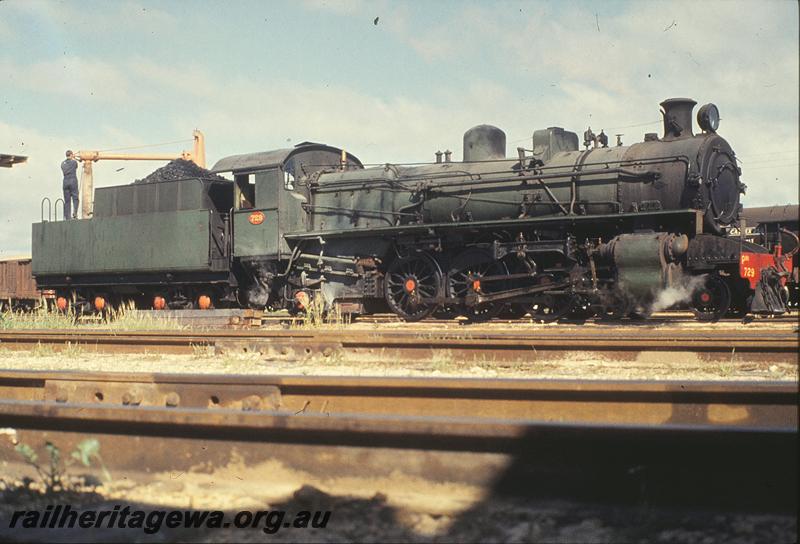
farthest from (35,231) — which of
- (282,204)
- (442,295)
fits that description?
(442,295)

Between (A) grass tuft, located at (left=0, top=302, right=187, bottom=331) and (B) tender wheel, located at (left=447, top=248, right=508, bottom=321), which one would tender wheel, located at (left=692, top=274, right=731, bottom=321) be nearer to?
(B) tender wheel, located at (left=447, top=248, right=508, bottom=321)

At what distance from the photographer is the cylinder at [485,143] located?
13.2 m

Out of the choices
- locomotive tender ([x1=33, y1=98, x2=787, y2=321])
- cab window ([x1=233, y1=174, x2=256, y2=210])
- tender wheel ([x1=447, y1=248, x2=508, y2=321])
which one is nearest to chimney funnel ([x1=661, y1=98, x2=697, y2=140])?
locomotive tender ([x1=33, y1=98, x2=787, y2=321])

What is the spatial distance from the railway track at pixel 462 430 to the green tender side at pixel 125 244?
9904 mm

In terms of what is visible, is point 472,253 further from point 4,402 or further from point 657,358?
point 4,402

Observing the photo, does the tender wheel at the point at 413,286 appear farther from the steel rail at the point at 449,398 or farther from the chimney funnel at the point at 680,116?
the steel rail at the point at 449,398

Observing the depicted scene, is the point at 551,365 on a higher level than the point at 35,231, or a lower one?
lower

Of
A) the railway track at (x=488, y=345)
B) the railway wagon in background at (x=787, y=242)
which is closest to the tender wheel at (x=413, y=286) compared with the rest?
the railway track at (x=488, y=345)

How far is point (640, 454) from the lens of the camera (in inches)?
111

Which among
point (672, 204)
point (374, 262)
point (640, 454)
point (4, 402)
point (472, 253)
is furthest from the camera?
point (374, 262)

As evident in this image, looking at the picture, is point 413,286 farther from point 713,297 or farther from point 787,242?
point 787,242

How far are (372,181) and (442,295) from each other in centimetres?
250

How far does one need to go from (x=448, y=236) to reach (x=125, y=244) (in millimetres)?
6650

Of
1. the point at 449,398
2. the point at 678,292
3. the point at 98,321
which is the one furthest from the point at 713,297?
the point at 98,321
